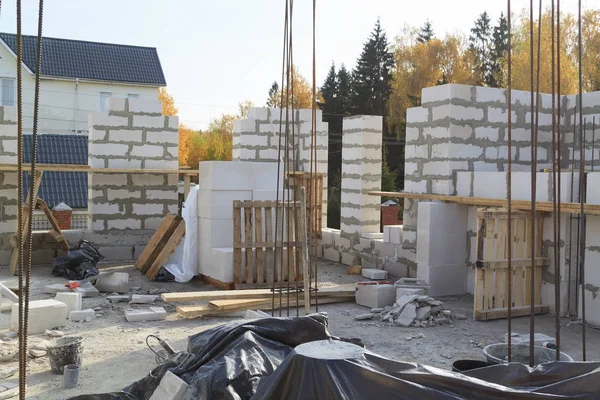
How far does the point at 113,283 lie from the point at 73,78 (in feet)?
89.3

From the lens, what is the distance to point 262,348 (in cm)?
461

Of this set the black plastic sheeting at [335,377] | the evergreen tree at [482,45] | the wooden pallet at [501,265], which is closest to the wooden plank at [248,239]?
the wooden pallet at [501,265]

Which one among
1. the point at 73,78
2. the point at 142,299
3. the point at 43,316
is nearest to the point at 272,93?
the point at 73,78

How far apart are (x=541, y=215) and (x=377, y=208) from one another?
162 inches

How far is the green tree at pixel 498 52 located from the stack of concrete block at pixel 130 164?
104ft

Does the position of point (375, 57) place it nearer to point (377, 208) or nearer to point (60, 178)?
point (60, 178)

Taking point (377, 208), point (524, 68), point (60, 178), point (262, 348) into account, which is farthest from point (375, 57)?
point (262, 348)

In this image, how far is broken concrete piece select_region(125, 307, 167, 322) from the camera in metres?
7.57

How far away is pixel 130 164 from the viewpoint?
12062 mm

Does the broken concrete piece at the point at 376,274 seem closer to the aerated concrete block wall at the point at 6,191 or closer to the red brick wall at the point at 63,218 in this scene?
the aerated concrete block wall at the point at 6,191

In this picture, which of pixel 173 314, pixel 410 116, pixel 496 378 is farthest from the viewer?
pixel 410 116

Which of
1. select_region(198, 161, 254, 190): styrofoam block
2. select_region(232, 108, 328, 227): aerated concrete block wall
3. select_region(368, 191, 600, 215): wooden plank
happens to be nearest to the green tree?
select_region(232, 108, 328, 227): aerated concrete block wall

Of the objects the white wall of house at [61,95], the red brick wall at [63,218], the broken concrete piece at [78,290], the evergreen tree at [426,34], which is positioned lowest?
the broken concrete piece at [78,290]

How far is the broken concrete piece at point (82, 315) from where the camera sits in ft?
24.6
